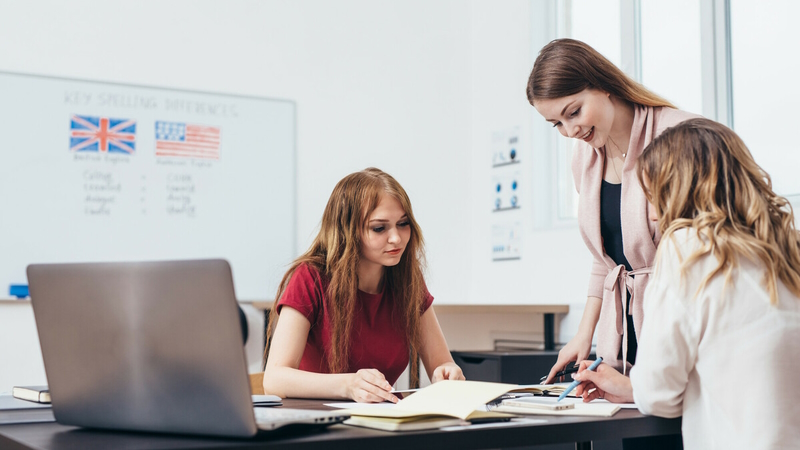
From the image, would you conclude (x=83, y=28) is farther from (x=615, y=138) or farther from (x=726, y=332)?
(x=726, y=332)

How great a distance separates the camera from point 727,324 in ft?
3.37

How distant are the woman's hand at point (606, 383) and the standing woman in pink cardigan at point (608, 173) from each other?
267 millimetres

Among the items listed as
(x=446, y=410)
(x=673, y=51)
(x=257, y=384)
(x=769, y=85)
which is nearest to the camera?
(x=446, y=410)

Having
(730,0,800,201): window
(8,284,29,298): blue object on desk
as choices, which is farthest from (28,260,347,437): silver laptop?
(8,284,29,298): blue object on desk

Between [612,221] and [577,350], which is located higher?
[612,221]

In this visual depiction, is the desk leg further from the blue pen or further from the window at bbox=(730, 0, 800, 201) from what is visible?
the blue pen

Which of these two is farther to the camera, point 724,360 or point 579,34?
point 579,34

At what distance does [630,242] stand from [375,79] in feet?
8.64

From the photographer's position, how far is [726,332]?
1.03 meters

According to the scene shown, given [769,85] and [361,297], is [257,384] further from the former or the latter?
[769,85]

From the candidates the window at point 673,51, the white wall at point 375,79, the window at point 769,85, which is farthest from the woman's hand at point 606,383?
the white wall at point 375,79

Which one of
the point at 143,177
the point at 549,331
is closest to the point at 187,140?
the point at 143,177

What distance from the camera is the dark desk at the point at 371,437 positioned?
805mm

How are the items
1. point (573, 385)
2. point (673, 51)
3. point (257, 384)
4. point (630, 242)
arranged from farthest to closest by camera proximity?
point (673, 51)
point (257, 384)
point (630, 242)
point (573, 385)
